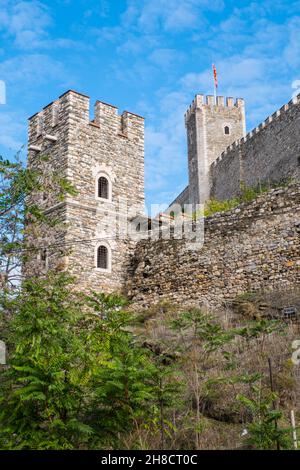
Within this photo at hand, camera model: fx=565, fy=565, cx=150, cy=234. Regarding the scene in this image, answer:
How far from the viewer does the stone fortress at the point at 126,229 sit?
14.2 meters

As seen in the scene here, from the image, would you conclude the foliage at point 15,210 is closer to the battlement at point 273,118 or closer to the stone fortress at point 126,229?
the stone fortress at point 126,229

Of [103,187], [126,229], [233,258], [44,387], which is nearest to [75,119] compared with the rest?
[103,187]

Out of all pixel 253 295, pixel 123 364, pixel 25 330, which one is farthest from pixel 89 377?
pixel 253 295

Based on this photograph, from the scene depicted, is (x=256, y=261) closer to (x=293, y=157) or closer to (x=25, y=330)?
(x=25, y=330)

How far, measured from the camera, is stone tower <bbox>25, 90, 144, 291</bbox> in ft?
52.6

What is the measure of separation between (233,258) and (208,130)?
22.6 meters

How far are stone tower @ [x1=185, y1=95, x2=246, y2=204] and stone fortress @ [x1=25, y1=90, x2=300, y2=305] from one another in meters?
16.6

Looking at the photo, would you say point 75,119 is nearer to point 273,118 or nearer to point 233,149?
point 273,118

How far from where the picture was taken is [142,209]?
59.2 feet

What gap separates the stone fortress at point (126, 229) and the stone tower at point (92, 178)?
0.03 m

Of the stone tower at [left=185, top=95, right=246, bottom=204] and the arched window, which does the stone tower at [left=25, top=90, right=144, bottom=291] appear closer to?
the arched window

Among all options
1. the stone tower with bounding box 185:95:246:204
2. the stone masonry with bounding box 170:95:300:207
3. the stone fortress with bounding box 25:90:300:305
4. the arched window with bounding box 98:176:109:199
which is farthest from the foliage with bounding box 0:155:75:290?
the stone tower with bounding box 185:95:246:204

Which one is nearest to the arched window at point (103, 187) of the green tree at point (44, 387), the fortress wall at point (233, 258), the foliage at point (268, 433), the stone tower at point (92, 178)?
the stone tower at point (92, 178)

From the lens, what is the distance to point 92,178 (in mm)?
16984
